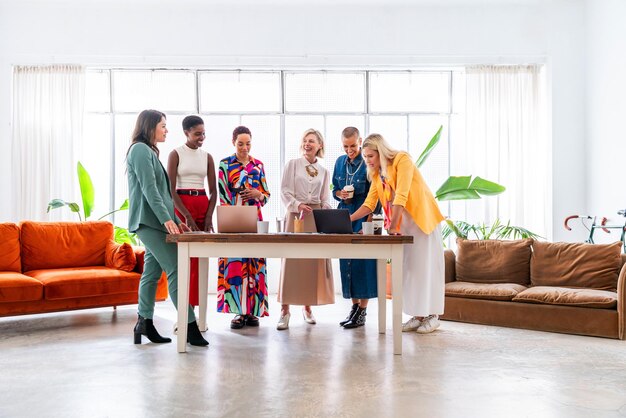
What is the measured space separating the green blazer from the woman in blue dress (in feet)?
4.69

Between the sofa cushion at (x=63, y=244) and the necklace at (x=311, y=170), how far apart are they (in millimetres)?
2034

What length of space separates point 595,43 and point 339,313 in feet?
13.9

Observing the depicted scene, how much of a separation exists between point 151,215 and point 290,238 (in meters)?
0.92

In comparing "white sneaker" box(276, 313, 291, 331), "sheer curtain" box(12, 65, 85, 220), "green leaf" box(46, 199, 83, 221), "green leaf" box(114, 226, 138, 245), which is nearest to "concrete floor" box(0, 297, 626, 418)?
"white sneaker" box(276, 313, 291, 331)

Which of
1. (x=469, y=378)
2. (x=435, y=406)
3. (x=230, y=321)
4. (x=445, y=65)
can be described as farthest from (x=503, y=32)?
(x=435, y=406)

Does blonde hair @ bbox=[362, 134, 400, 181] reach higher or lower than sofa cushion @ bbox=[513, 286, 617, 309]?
higher

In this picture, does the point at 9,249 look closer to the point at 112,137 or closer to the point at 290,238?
the point at 290,238

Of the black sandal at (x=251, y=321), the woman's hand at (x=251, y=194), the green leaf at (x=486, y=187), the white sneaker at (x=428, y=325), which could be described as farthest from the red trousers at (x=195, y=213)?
the green leaf at (x=486, y=187)

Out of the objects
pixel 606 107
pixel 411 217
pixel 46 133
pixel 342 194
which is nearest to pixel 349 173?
pixel 342 194

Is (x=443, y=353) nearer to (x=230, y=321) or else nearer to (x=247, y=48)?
(x=230, y=321)

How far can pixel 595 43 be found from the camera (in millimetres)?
6859

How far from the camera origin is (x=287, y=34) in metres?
7.20

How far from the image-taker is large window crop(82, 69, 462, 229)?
24.6 ft

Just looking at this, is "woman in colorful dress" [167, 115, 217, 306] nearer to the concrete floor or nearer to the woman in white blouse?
the woman in white blouse
